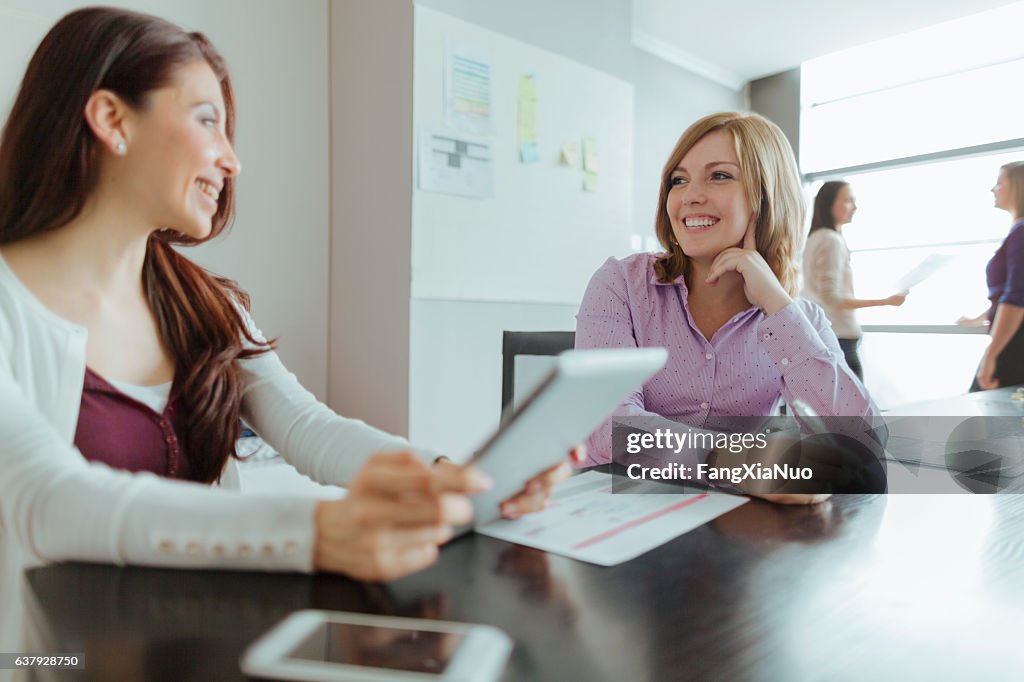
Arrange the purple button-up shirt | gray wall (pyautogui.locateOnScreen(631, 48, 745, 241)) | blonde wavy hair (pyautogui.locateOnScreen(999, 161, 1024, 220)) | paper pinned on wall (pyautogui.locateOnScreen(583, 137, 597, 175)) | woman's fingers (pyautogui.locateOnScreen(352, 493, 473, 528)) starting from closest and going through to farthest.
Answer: woman's fingers (pyautogui.locateOnScreen(352, 493, 473, 528)) → the purple button-up shirt → blonde wavy hair (pyautogui.locateOnScreen(999, 161, 1024, 220)) → paper pinned on wall (pyautogui.locateOnScreen(583, 137, 597, 175)) → gray wall (pyautogui.locateOnScreen(631, 48, 745, 241))

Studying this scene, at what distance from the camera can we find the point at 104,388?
2.61 ft

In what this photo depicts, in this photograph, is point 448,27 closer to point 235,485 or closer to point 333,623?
point 235,485

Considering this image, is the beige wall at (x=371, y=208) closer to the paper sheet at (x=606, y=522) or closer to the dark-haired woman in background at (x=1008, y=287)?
the paper sheet at (x=606, y=522)

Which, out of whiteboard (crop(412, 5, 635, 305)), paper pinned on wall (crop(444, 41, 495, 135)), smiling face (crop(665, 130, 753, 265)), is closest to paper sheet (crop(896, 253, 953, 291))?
whiteboard (crop(412, 5, 635, 305))

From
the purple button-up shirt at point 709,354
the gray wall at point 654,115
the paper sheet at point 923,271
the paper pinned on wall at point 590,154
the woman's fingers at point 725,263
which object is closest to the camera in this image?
the purple button-up shirt at point 709,354

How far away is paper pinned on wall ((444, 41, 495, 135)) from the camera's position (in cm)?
258

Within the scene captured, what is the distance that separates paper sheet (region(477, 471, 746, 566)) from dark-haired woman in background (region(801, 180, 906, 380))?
9.44 ft

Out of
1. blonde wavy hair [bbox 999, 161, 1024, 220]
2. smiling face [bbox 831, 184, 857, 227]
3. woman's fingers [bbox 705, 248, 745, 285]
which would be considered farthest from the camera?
→ smiling face [bbox 831, 184, 857, 227]

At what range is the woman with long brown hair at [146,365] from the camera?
516 mm

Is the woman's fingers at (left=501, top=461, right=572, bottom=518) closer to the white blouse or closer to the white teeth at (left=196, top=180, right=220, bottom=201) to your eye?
the white teeth at (left=196, top=180, right=220, bottom=201)

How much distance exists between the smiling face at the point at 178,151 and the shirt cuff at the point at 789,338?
38.4 inches

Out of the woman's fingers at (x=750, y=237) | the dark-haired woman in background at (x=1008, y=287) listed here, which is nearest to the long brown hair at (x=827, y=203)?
the dark-haired woman in background at (x=1008, y=287)

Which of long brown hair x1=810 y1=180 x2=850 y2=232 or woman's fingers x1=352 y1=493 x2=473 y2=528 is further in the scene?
long brown hair x1=810 y1=180 x2=850 y2=232

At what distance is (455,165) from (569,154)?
2.30 feet
